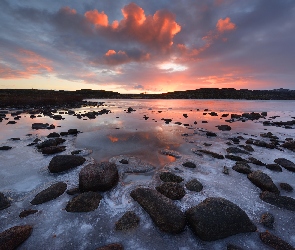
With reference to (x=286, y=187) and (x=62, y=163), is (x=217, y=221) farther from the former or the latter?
(x=62, y=163)

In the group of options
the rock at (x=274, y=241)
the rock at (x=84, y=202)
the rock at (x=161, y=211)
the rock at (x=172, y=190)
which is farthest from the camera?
the rock at (x=172, y=190)

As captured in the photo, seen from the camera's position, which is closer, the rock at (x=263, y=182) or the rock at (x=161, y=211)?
the rock at (x=161, y=211)

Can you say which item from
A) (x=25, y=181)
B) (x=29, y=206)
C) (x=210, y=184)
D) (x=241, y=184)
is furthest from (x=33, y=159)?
(x=241, y=184)

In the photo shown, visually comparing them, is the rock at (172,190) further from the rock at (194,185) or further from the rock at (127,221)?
the rock at (127,221)

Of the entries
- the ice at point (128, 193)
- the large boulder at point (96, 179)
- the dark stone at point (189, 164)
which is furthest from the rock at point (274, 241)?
the large boulder at point (96, 179)

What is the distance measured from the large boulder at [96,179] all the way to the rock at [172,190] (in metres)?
1.84

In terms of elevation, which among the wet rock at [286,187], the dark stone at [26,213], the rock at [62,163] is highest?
the rock at [62,163]

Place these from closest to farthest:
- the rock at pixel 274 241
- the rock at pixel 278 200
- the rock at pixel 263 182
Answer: the rock at pixel 274 241 < the rock at pixel 278 200 < the rock at pixel 263 182

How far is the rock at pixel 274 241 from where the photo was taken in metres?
4.19

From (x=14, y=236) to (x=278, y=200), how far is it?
7.79 metres

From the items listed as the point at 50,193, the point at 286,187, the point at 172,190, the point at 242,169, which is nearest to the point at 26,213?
the point at 50,193

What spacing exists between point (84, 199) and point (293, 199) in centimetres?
697

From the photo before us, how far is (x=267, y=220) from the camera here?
5000mm

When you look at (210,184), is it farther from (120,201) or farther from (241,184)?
(120,201)
